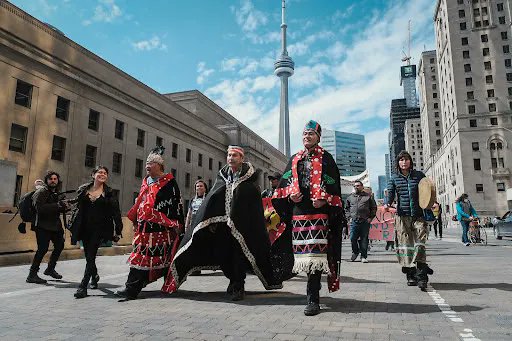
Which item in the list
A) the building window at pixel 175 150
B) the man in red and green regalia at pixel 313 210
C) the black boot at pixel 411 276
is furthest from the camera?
the building window at pixel 175 150

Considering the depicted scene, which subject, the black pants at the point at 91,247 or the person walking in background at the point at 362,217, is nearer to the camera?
the black pants at the point at 91,247

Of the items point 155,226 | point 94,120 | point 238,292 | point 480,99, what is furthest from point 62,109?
point 480,99

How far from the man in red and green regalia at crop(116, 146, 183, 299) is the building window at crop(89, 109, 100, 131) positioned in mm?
28266

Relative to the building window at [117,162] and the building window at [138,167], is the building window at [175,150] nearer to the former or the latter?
the building window at [138,167]

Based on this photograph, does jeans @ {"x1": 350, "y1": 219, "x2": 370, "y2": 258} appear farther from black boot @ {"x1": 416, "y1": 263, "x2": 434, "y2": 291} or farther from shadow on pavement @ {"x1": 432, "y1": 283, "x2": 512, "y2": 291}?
black boot @ {"x1": 416, "y1": 263, "x2": 434, "y2": 291}

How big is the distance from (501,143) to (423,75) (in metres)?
46.2

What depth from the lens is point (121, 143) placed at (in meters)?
34.5

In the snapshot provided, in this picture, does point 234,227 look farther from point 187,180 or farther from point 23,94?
point 187,180

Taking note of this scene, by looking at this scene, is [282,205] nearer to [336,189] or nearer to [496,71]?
[336,189]

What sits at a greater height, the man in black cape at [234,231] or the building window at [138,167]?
the building window at [138,167]

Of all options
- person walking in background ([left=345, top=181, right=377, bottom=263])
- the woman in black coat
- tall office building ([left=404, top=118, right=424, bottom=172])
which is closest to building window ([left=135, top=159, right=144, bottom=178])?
person walking in background ([left=345, top=181, right=377, bottom=263])

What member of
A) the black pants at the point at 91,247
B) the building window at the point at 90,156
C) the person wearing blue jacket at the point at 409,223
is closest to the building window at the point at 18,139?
the building window at the point at 90,156

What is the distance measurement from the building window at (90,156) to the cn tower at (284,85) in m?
115

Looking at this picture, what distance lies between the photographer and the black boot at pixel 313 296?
13.9 feet
